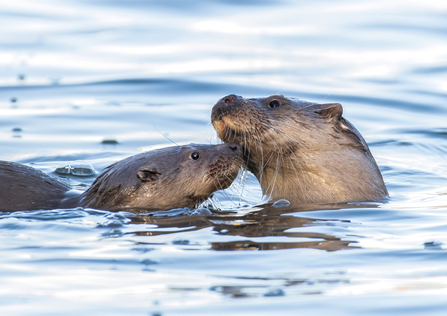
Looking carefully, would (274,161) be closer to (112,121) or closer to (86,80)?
(112,121)

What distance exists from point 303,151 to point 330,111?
0.41 meters

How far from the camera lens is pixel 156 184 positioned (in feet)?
18.3

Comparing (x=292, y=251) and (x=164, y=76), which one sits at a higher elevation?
(x=164, y=76)

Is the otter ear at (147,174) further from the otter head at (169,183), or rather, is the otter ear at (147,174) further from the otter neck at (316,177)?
the otter neck at (316,177)

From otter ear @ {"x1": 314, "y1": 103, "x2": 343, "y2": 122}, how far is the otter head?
34.7 inches

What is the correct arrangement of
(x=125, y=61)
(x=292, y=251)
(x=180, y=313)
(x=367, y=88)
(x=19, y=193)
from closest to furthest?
(x=180, y=313) < (x=292, y=251) < (x=19, y=193) < (x=367, y=88) < (x=125, y=61)

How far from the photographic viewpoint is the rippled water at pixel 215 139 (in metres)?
3.70

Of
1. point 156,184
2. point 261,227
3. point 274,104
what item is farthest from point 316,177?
point 156,184

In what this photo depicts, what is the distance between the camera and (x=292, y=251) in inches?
170

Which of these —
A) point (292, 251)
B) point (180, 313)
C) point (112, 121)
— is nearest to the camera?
point (180, 313)

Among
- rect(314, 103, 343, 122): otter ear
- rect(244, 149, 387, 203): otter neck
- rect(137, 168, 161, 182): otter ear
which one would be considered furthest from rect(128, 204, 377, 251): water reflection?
rect(314, 103, 343, 122): otter ear

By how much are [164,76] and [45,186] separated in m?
5.61

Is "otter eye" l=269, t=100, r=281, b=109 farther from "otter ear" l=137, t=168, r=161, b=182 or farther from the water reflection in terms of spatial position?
"otter ear" l=137, t=168, r=161, b=182

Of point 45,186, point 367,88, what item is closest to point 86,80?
point 367,88
